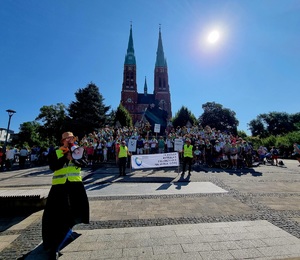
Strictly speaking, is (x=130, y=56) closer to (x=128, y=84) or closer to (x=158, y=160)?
(x=128, y=84)

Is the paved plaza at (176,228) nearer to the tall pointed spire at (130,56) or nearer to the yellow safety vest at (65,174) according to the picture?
the yellow safety vest at (65,174)

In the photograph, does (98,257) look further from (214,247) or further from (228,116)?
(228,116)

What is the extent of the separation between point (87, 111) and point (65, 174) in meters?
33.0

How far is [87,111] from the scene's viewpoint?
34.4 metres

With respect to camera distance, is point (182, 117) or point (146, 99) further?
point (146, 99)

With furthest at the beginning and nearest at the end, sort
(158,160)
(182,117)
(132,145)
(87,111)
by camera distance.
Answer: (182,117) < (87,111) < (132,145) < (158,160)

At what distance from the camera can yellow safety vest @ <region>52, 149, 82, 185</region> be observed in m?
3.10

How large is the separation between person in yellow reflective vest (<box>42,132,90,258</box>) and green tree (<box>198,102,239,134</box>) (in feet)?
208

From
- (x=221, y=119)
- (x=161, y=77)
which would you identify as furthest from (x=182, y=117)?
(x=161, y=77)

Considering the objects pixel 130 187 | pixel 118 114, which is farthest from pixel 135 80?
pixel 130 187

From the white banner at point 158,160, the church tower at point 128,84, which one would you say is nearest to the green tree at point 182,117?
the church tower at point 128,84

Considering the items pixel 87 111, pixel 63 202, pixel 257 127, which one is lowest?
pixel 63 202

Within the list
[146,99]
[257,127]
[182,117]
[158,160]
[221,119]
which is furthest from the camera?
[146,99]

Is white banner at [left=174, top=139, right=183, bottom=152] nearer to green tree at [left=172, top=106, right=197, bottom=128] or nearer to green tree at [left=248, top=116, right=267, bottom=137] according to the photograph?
green tree at [left=172, top=106, right=197, bottom=128]
